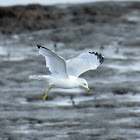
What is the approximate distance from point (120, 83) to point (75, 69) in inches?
188

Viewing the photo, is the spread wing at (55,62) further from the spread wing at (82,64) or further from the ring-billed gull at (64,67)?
the spread wing at (82,64)

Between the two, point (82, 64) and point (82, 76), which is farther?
point (82, 76)

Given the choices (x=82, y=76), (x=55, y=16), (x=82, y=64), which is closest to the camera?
(x=82, y=64)

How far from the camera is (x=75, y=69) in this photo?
11445mm

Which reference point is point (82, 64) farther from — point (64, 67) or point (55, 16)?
point (55, 16)

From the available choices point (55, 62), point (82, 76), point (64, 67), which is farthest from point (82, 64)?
point (82, 76)

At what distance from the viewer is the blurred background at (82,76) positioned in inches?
479

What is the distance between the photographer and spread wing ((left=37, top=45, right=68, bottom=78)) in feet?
33.2

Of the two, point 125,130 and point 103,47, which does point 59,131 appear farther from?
point 103,47

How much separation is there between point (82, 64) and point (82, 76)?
17.2 ft

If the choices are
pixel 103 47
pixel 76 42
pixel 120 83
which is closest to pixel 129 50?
pixel 103 47

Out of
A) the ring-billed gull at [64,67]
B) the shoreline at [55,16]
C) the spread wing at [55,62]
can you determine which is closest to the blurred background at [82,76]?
the shoreline at [55,16]

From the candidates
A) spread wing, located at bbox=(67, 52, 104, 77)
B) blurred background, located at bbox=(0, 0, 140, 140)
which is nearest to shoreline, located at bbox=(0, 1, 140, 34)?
blurred background, located at bbox=(0, 0, 140, 140)

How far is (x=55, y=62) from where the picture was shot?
1052 cm
